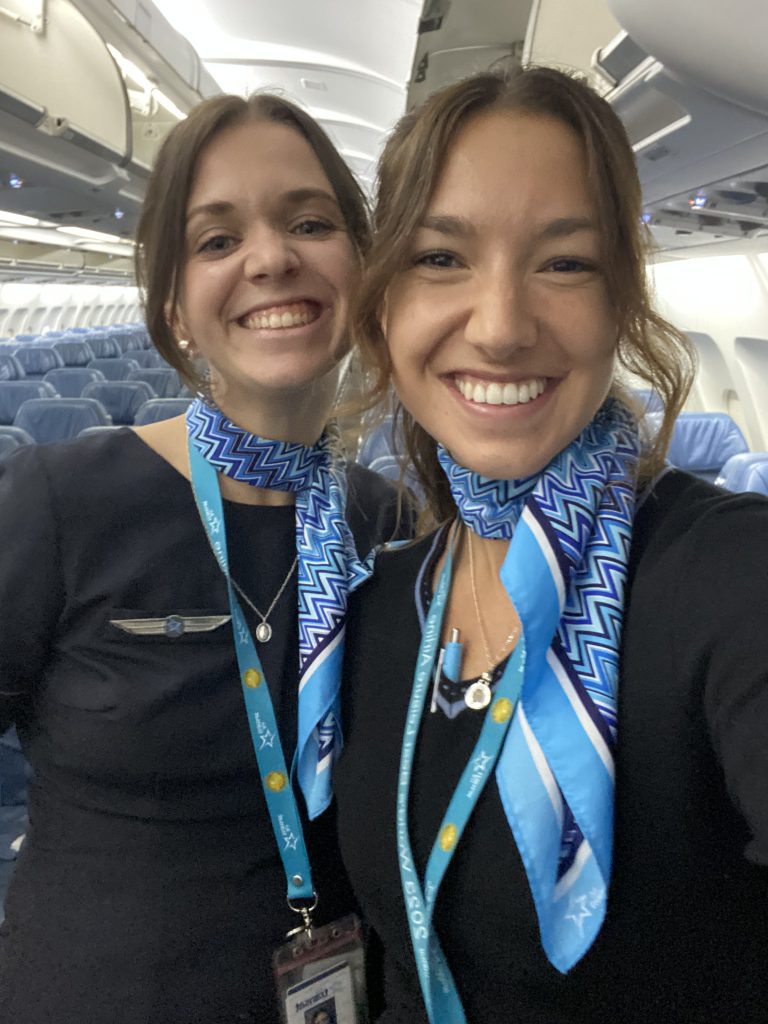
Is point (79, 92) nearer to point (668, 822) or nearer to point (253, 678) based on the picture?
point (253, 678)

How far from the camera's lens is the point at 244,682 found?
1.32m

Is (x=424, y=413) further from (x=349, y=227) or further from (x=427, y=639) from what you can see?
(x=349, y=227)

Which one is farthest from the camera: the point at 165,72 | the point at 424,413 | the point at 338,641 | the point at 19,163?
the point at 165,72

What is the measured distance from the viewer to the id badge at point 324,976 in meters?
1.35

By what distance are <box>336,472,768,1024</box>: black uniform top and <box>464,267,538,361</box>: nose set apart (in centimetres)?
28

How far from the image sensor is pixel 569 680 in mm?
959

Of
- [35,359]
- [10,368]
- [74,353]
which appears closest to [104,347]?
[74,353]

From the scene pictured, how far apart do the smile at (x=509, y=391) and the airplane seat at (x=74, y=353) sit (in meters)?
12.2

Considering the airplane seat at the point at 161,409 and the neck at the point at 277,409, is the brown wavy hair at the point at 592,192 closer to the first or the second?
the neck at the point at 277,409

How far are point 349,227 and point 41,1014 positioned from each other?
59.2 inches

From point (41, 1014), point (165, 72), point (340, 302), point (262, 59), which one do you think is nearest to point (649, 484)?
point (340, 302)

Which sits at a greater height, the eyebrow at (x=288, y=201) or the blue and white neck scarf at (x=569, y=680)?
the eyebrow at (x=288, y=201)

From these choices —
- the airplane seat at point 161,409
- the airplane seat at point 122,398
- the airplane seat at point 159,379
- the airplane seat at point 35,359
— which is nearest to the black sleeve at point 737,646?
the airplane seat at point 161,409

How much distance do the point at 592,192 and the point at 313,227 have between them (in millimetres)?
594
